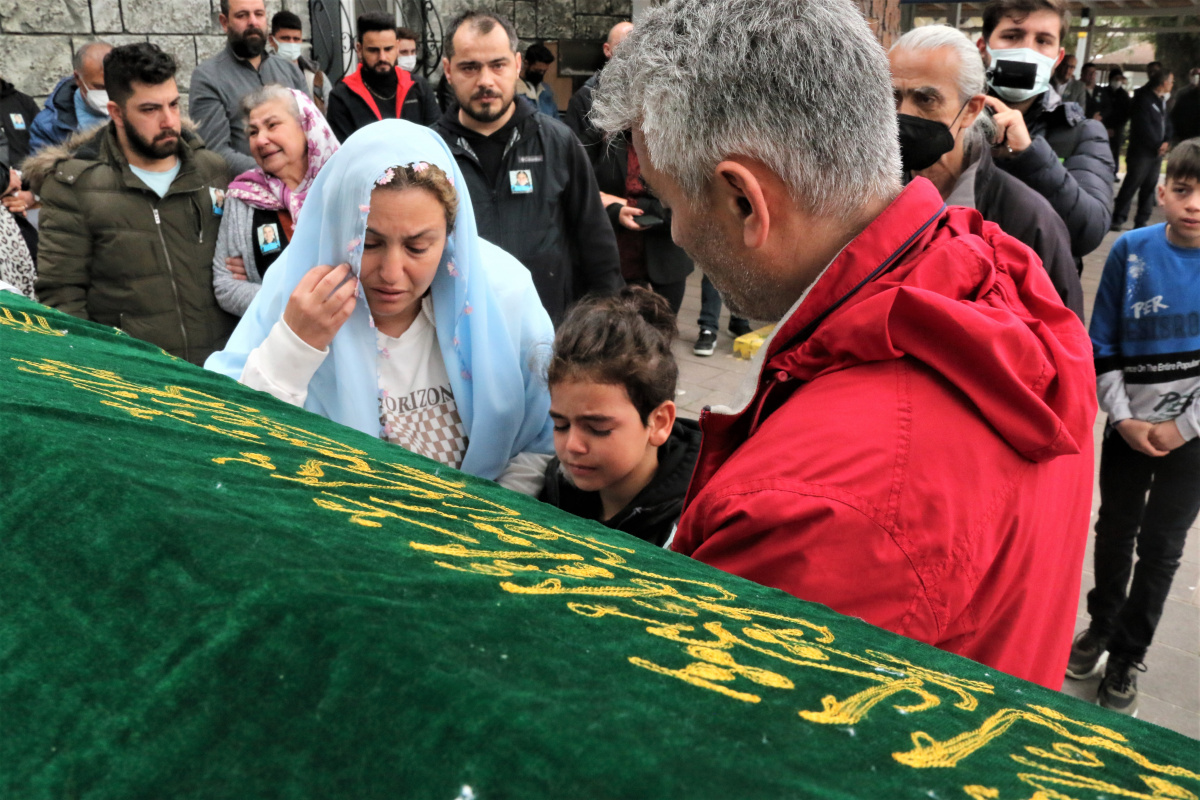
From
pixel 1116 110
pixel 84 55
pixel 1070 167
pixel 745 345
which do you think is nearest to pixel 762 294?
pixel 1070 167

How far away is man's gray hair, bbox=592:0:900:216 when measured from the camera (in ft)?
3.59

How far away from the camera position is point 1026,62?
9.91 ft

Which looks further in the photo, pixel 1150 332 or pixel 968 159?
pixel 1150 332

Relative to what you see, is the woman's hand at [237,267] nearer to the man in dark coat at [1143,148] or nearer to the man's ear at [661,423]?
the man's ear at [661,423]

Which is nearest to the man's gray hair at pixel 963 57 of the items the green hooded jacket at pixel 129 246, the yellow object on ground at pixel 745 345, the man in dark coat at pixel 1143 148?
the green hooded jacket at pixel 129 246

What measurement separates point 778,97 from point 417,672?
0.82 metres

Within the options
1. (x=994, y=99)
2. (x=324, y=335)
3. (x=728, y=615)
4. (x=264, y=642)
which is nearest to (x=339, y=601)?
(x=264, y=642)

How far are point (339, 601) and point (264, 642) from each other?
50 mm

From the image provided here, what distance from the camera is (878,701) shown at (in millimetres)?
656

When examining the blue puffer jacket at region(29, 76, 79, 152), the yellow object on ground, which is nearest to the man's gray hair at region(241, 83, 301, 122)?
the blue puffer jacket at region(29, 76, 79, 152)

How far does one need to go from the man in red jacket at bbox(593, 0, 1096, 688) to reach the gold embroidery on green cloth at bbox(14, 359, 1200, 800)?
0.47 feet

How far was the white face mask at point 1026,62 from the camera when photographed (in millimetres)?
3031

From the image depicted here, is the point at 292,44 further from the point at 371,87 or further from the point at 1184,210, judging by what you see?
the point at 1184,210

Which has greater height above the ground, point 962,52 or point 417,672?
point 962,52
